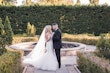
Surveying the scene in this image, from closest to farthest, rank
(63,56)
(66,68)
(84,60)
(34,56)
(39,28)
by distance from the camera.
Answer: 1. (84,60)
2. (66,68)
3. (34,56)
4. (63,56)
5. (39,28)

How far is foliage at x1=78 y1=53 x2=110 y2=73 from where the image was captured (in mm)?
7944

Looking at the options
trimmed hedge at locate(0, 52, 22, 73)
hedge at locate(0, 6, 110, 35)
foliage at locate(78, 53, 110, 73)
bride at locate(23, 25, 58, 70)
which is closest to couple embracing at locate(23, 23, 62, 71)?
bride at locate(23, 25, 58, 70)

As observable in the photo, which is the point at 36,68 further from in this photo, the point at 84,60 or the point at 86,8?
the point at 86,8

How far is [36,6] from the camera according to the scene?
1095 inches

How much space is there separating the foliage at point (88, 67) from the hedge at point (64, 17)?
16735 millimetres

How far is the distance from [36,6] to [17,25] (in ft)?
8.00

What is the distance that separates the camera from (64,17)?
27.8m

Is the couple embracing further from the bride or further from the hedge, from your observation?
the hedge

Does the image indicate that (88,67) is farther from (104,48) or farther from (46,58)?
(46,58)

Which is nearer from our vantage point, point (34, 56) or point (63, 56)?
point (34, 56)

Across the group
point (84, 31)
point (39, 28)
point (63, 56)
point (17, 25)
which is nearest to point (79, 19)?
point (84, 31)

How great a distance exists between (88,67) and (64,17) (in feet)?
60.9

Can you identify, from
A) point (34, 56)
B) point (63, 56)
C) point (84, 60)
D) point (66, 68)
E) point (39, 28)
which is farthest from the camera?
point (39, 28)

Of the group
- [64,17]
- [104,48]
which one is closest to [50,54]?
[104,48]
